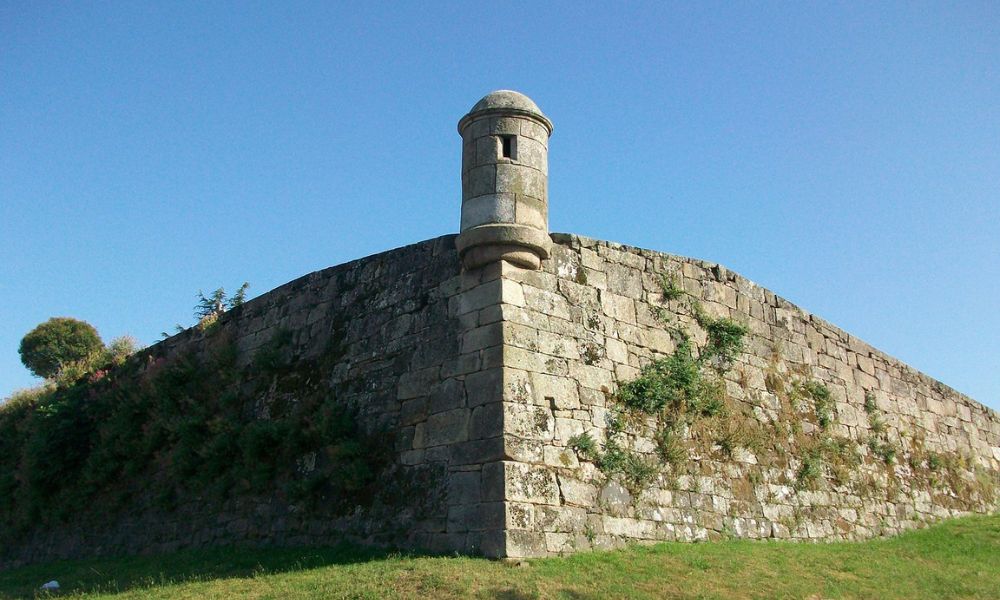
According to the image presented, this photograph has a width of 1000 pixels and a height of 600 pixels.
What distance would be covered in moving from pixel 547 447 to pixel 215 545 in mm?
5721

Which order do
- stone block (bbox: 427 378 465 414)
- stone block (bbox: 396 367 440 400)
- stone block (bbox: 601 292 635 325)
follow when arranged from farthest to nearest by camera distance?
stone block (bbox: 601 292 635 325)
stone block (bbox: 396 367 440 400)
stone block (bbox: 427 378 465 414)

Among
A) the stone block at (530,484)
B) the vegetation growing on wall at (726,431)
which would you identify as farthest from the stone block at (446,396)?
the vegetation growing on wall at (726,431)

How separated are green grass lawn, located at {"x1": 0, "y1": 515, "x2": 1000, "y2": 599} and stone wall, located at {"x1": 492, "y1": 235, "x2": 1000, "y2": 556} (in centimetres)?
50

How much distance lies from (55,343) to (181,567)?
92.3 ft

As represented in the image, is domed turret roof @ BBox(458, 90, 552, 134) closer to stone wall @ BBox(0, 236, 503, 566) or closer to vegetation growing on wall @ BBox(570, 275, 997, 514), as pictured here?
stone wall @ BBox(0, 236, 503, 566)

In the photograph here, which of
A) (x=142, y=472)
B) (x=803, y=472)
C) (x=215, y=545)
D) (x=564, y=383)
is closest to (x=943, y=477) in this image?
(x=803, y=472)

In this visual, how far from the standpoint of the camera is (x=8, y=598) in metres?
12.0

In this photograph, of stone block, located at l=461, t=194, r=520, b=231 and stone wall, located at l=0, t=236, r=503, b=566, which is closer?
stone wall, located at l=0, t=236, r=503, b=566

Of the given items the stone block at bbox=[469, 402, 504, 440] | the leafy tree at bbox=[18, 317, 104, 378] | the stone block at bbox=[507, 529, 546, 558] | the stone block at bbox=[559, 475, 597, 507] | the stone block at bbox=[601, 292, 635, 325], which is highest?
the leafy tree at bbox=[18, 317, 104, 378]

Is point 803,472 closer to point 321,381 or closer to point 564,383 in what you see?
point 564,383

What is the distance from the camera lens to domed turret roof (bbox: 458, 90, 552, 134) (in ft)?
37.1

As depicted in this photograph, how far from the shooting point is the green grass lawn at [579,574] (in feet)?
28.9

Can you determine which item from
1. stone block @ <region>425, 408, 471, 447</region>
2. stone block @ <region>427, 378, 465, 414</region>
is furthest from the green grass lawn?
stone block @ <region>427, 378, 465, 414</region>

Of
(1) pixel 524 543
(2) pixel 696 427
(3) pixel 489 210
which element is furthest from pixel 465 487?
(2) pixel 696 427
